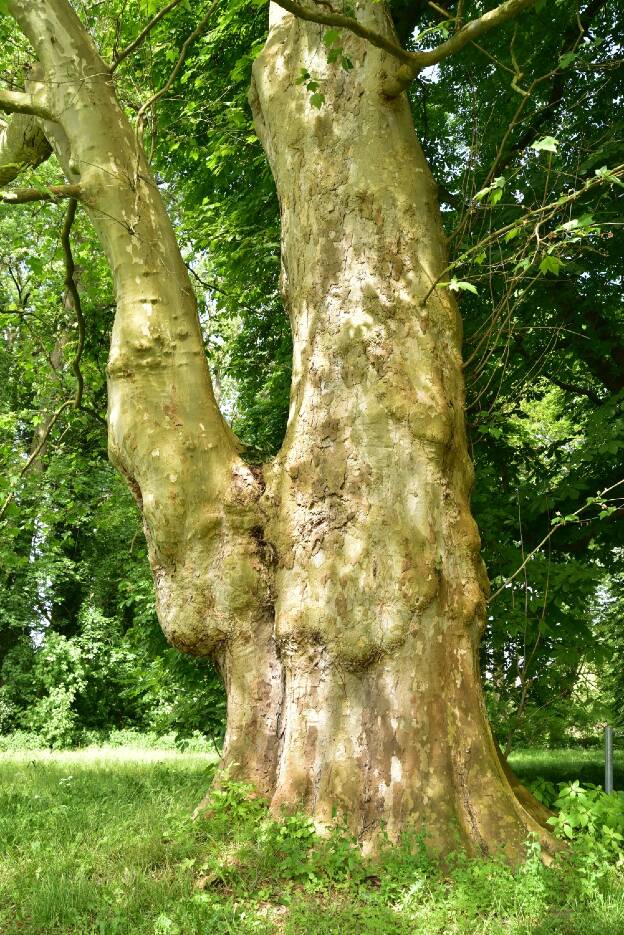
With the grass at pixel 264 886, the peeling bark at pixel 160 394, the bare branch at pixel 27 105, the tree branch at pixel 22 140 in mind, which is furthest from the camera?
the tree branch at pixel 22 140

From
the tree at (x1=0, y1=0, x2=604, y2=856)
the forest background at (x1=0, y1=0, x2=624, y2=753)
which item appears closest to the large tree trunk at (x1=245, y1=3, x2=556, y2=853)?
the tree at (x1=0, y1=0, x2=604, y2=856)

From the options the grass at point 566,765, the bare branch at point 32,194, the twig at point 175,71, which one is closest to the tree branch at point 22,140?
the twig at point 175,71

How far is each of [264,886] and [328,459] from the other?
86.5 inches

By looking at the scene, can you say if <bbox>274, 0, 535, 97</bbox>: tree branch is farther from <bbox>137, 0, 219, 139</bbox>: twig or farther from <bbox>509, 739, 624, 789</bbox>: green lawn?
<bbox>509, 739, 624, 789</bbox>: green lawn

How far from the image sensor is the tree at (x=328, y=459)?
4.07m

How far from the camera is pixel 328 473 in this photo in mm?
4480

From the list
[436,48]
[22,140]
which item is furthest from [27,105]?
[436,48]

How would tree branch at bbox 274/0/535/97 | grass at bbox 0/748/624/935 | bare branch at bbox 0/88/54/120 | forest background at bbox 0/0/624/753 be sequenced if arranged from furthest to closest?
1. forest background at bbox 0/0/624/753
2. bare branch at bbox 0/88/54/120
3. tree branch at bbox 274/0/535/97
4. grass at bbox 0/748/624/935

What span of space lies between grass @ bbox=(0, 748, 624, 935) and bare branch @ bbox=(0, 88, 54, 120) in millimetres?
4680

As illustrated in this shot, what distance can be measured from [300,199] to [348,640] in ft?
9.39

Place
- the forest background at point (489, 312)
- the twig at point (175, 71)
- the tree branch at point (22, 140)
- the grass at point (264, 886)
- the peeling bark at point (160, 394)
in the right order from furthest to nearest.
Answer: the tree branch at point (22, 140)
the forest background at point (489, 312)
the twig at point (175, 71)
the peeling bark at point (160, 394)
the grass at point (264, 886)

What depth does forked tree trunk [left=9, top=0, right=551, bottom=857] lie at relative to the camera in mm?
4070

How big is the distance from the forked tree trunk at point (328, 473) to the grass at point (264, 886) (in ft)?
0.77

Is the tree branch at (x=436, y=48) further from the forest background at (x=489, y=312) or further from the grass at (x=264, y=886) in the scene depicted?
the grass at (x=264, y=886)
